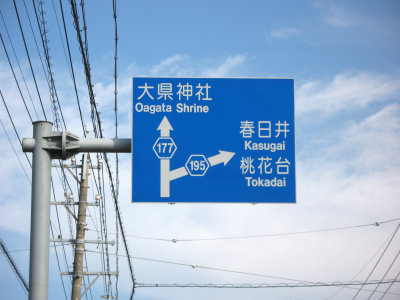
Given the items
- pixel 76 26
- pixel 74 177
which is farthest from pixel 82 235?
pixel 76 26

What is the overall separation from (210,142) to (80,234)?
526 inches

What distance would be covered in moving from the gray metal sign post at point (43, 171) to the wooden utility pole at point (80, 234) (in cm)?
1245

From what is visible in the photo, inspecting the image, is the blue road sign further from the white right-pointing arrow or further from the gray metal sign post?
the gray metal sign post

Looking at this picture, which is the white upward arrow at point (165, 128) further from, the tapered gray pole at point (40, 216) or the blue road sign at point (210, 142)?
the tapered gray pole at point (40, 216)

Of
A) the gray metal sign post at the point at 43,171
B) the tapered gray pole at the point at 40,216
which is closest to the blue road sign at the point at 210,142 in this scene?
the gray metal sign post at the point at 43,171

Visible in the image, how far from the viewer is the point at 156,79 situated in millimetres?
8492

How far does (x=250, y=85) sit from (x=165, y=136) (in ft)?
4.87

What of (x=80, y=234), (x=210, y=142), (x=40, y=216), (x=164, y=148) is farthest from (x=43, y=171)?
(x=80, y=234)

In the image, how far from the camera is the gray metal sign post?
7.54 m

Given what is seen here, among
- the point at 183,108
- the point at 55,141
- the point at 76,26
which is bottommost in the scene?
the point at 55,141

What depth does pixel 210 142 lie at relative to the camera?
27.4 ft

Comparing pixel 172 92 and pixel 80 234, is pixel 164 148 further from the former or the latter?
pixel 80 234

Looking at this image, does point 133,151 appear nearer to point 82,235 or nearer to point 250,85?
point 250,85

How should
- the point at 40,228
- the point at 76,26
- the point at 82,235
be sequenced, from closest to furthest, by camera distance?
the point at 40,228 < the point at 76,26 < the point at 82,235
